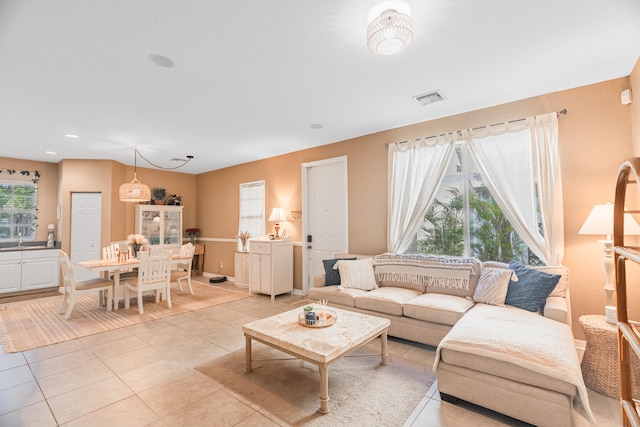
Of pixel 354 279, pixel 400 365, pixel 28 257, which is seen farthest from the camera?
pixel 28 257

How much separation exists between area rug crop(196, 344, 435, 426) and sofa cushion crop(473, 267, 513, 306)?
948mm

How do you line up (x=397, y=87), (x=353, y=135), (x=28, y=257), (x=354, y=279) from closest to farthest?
(x=397, y=87)
(x=354, y=279)
(x=353, y=135)
(x=28, y=257)

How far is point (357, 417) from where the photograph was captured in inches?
78.6

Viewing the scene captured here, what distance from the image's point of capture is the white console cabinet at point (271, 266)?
200 inches

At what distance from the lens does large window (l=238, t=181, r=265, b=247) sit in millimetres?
6234

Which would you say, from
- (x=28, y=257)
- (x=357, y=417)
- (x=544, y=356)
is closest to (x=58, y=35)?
(x=357, y=417)

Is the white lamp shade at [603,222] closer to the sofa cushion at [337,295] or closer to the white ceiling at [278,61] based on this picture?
the white ceiling at [278,61]

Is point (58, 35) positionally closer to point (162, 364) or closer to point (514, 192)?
point (162, 364)

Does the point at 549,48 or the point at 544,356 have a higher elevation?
the point at 549,48

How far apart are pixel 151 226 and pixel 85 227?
47.2 inches

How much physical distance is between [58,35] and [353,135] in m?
3.51

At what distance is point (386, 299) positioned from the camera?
327 centimetres

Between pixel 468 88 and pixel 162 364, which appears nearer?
pixel 162 364

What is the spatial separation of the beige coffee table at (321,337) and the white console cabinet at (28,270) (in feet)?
18.5
